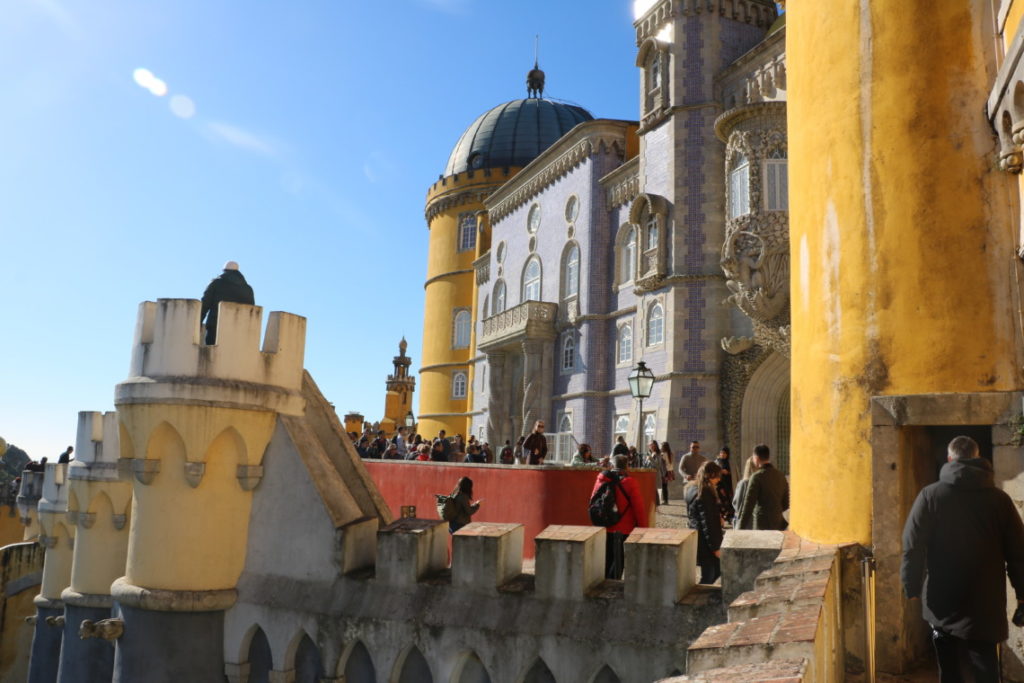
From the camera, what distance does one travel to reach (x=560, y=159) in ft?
99.0

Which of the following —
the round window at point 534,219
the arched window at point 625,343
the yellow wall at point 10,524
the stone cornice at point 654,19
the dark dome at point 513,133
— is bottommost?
the yellow wall at point 10,524

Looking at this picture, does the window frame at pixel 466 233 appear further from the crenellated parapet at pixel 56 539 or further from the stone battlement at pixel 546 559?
the stone battlement at pixel 546 559

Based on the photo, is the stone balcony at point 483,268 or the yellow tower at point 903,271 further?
the stone balcony at point 483,268

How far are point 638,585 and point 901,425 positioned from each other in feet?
6.31

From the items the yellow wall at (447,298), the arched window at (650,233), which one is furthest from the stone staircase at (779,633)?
the yellow wall at (447,298)

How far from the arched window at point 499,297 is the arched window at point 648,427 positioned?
13.3m

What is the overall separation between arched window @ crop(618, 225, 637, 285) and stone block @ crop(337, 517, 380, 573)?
1973 cm

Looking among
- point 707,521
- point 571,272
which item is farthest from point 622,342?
point 707,521

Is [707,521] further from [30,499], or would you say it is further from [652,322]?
[30,499]

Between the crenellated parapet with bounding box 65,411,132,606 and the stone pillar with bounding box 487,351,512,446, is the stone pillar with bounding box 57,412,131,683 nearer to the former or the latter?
the crenellated parapet with bounding box 65,411,132,606

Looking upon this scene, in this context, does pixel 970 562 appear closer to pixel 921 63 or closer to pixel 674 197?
pixel 921 63

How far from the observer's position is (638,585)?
5496 mm

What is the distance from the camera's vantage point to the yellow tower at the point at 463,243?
40562mm

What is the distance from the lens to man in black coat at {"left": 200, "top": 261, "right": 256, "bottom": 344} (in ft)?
25.3
